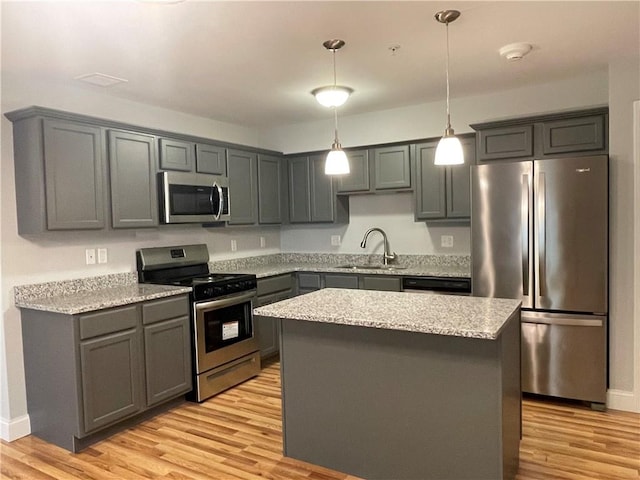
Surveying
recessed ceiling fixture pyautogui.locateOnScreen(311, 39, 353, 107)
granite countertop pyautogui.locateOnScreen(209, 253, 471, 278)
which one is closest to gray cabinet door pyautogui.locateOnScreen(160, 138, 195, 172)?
granite countertop pyautogui.locateOnScreen(209, 253, 471, 278)

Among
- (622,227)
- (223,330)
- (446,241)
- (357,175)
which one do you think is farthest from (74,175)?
(622,227)

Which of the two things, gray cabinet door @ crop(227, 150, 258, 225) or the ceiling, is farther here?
gray cabinet door @ crop(227, 150, 258, 225)

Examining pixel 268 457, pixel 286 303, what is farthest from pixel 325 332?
pixel 268 457

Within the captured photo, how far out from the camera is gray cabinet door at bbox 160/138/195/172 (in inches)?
148

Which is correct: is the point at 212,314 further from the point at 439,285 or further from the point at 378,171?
the point at 378,171

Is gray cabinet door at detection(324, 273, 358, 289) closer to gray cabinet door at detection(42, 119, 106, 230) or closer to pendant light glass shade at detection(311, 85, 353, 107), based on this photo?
pendant light glass shade at detection(311, 85, 353, 107)

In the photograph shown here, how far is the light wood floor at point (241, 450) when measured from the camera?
258 centimetres

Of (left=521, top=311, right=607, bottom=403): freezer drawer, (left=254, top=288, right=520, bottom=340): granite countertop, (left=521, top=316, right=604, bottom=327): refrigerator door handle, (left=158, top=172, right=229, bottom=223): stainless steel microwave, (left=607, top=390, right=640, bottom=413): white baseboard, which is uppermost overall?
(left=158, top=172, right=229, bottom=223): stainless steel microwave

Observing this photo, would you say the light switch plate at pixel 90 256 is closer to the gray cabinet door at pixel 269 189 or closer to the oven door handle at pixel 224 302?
the oven door handle at pixel 224 302

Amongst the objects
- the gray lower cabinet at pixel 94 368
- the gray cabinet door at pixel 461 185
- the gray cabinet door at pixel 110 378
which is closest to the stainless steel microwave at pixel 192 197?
the gray lower cabinet at pixel 94 368

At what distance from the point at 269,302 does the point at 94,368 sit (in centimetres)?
184

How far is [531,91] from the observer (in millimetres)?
3988

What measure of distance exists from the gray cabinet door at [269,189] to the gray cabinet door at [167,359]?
1715 mm

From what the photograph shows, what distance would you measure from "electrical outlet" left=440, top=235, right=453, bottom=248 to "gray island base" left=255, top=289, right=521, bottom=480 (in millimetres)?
1854
